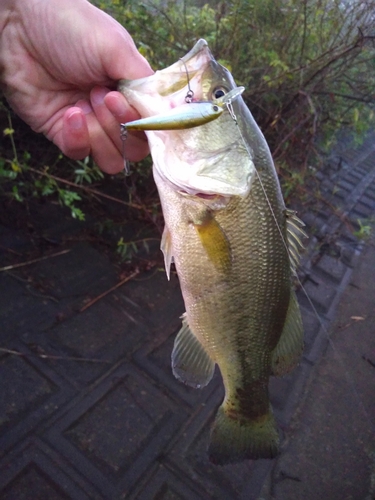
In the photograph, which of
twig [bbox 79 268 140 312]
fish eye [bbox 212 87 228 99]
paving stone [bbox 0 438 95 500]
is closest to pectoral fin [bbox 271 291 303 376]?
fish eye [bbox 212 87 228 99]

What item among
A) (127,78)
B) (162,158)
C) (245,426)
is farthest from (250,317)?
(127,78)

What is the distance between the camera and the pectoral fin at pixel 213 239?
1315 millimetres

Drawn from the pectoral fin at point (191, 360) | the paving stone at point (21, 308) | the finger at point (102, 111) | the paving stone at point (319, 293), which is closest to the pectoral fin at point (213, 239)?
the pectoral fin at point (191, 360)

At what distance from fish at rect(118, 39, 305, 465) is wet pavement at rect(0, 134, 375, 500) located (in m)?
0.55

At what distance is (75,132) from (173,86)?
0.47 m

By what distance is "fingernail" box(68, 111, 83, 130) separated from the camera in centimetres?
146

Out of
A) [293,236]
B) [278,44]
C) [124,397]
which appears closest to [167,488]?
[124,397]

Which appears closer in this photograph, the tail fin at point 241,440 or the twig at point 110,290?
the tail fin at point 241,440

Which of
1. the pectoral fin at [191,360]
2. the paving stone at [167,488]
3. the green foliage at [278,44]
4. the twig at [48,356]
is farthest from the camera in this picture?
the green foliage at [278,44]

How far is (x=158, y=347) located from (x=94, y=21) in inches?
71.7

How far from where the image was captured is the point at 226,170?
4.25 feet

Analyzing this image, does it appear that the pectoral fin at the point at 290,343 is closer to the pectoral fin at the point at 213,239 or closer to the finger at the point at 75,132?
the pectoral fin at the point at 213,239

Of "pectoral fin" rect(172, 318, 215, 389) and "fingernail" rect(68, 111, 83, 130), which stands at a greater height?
"fingernail" rect(68, 111, 83, 130)

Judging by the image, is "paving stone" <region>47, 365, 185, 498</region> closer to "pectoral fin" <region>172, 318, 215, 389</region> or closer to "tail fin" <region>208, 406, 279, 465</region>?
"tail fin" <region>208, 406, 279, 465</region>
